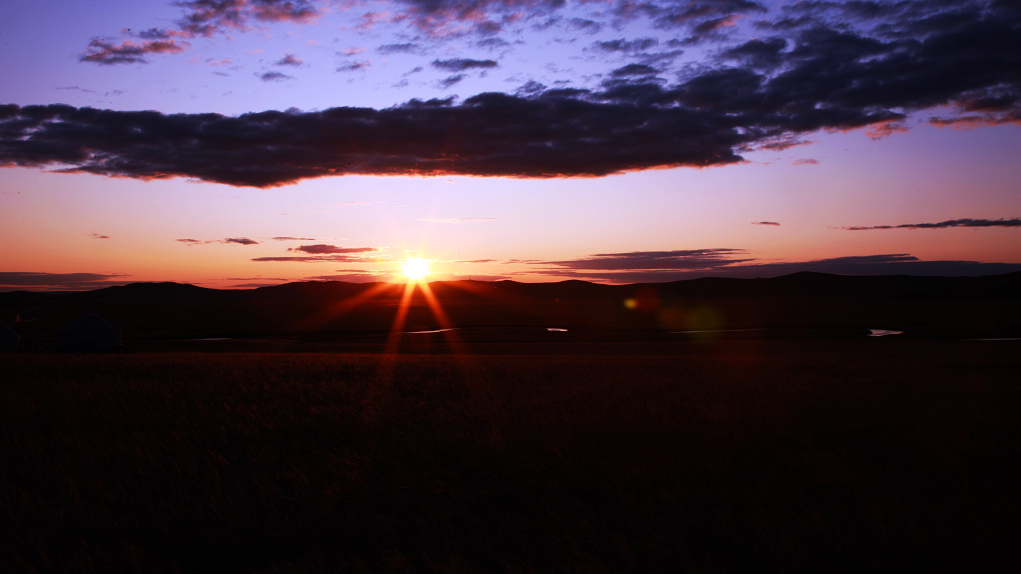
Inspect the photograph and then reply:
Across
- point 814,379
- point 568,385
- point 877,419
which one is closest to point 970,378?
point 814,379

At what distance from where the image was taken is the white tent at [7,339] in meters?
37.3

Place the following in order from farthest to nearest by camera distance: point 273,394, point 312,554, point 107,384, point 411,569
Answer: point 107,384, point 273,394, point 312,554, point 411,569

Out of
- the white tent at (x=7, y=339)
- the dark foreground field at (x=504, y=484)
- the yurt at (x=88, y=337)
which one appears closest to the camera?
the dark foreground field at (x=504, y=484)

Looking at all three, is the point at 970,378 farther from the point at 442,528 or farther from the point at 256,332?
the point at 256,332

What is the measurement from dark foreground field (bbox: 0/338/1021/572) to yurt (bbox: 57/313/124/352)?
3276cm

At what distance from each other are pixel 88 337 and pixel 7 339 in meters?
4.42

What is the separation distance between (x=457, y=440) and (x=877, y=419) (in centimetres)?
708

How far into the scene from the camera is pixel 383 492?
20.9 feet

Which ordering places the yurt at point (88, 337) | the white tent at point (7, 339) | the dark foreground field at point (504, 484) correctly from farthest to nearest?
1. the yurt at point (88, 337)
2. the white tent at point (7, 339)
3. the dark foreground field at point (504, 484)

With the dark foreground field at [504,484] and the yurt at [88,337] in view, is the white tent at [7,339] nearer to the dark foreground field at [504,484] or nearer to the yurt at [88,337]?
→ the yurt at [88,337]

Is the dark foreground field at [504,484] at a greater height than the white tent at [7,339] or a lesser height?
greater

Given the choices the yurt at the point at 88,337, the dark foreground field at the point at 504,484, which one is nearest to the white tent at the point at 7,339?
the yurt at the point at 88,337

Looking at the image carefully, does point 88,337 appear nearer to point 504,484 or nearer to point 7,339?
point 7,339

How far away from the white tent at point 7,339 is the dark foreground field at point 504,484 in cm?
3398
